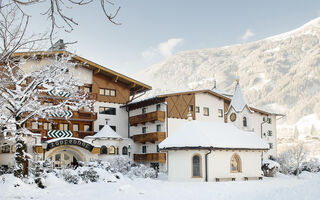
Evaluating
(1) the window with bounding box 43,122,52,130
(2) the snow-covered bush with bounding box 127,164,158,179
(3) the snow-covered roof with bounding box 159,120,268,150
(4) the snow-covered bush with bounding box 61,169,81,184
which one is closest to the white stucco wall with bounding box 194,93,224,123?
(3) the snow-covered roof with bounding box 159,120,268,150

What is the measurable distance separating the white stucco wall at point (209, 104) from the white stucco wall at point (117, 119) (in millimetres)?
8773

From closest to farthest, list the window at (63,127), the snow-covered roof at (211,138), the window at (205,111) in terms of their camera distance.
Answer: the snow-covered roof at (211,138), the window at (63,127), the window at (205,111)

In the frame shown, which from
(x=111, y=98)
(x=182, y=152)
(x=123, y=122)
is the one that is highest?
(x=111, y=98)

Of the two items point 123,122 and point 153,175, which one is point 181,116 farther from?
point 153,175

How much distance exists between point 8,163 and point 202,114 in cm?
2135

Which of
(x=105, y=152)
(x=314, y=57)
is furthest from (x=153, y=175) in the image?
(x=314, y=57)

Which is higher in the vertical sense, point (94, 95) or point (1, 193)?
point (94, 95)

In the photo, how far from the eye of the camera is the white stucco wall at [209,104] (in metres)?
43.6

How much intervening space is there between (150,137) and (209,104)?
8802 mm

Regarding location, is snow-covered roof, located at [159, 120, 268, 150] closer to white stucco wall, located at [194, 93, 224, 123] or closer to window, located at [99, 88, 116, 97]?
white stucco wall, located at [194, 93, 224, 123]

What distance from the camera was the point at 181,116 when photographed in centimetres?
4162

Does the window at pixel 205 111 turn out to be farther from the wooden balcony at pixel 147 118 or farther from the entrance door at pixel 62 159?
the entrance door at pixel 62 159

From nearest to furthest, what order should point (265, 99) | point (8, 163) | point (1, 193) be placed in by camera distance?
point (1, 193) → point (8, 163) → point (265, 99)

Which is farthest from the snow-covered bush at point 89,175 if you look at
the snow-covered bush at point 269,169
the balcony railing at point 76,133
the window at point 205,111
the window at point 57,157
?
the window at point 205,111
